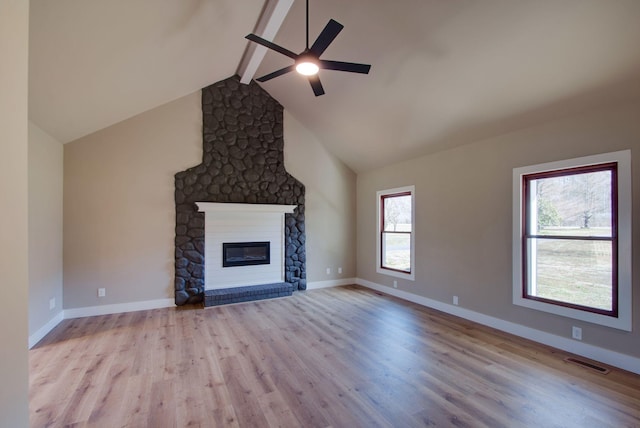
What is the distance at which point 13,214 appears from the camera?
112cm

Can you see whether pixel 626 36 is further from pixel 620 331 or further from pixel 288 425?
pixel 288 425

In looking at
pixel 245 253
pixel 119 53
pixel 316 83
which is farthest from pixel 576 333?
pixel 119 53

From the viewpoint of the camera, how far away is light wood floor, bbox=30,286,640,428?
7.38 ft

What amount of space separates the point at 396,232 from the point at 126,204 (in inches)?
186

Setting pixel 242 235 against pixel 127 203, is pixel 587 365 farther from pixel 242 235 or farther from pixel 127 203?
pixel 127 203

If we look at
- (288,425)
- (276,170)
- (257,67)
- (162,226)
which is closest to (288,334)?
(288,425)

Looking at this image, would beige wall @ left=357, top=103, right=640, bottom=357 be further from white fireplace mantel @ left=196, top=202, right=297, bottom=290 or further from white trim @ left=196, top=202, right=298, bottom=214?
white fireplace mantel @ left=196, top=202, right=297, bottom=290

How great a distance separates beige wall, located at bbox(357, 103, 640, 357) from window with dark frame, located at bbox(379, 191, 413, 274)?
27 cm

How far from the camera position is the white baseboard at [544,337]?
295 centimetres

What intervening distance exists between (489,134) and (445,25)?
1.72m

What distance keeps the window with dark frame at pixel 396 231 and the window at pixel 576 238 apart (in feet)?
6.33

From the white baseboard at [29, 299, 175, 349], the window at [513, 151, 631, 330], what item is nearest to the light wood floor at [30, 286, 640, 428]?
the white baseboard at [29, 299, 175, 349]

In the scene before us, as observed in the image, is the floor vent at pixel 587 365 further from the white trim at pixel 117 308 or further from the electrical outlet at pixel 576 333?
the white trim at pixel 117 308

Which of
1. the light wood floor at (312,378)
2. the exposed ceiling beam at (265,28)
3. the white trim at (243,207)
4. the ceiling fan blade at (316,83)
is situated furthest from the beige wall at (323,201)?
the ceiling fan blade at (316,83)
